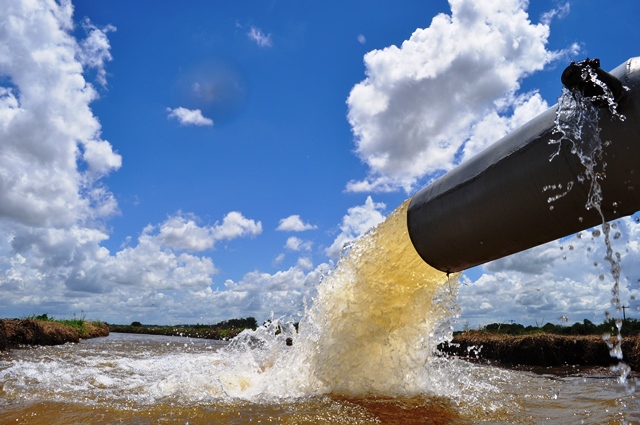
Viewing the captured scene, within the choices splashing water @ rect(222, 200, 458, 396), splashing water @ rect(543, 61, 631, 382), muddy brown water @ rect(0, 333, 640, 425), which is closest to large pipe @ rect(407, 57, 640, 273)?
splashing water @ rect(543, 61, 631, 382)

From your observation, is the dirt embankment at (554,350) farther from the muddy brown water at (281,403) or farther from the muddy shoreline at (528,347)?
the muddy brown water at (281,403)

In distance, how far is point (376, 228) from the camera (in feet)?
18.7

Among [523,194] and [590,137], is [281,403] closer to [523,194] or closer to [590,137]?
[523,194]

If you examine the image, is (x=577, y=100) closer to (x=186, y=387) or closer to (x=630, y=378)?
(x=186, y=387)

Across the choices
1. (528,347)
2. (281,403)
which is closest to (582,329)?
(528,347)

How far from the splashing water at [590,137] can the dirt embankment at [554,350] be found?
21.1ft

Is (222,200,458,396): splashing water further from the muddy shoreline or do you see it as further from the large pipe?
the muddy shoreline

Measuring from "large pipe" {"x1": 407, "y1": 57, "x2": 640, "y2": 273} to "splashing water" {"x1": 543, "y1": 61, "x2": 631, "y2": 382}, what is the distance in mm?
30

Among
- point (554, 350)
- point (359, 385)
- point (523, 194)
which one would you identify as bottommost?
point (554, 350)

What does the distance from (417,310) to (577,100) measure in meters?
3.22

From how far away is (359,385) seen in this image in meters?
5.20

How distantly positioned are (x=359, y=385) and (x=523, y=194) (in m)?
2.92

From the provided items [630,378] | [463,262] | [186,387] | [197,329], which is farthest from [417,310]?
[197,329]

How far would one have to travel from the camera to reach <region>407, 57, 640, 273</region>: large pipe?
2984mm
